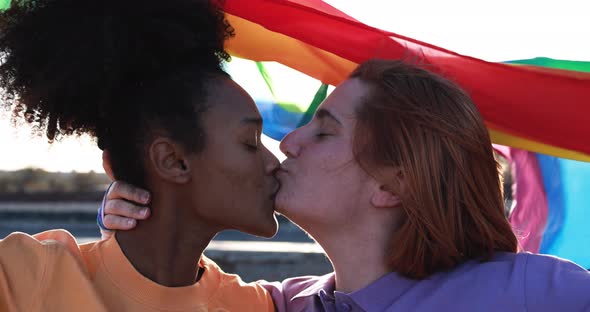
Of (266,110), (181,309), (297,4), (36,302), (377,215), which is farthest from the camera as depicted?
(266,110)

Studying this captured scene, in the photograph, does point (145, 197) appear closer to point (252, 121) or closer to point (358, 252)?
point (252, 121)

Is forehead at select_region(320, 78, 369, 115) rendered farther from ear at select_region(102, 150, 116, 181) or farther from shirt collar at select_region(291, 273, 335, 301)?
ear at select_region(102, 150, 116, 181)

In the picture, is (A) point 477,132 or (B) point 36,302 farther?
(A) point 477,132

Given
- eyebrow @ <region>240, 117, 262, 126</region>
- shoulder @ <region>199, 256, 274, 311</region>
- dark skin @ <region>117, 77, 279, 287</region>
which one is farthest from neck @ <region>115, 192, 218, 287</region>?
eyebrow @ <region>240, 117, 262, 126</region>

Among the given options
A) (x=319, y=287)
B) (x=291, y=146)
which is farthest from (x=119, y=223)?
(x=319, y=287)

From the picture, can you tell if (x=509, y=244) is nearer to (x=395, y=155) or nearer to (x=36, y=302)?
(x=395, y=155)

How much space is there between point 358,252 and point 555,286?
655mm

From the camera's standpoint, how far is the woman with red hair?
2797 millimetres

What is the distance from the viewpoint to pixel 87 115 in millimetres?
2875

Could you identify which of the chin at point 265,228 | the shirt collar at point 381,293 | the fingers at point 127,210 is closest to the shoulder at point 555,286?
the shirt collar at point 381,293

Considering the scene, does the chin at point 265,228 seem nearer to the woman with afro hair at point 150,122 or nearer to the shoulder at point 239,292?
the woman with afro hair at point 150,122

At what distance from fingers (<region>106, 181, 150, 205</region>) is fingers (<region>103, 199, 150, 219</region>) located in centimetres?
2

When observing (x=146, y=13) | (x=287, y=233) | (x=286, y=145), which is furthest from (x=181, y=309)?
(x=287, y=233)

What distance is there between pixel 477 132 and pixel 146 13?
1153mm
